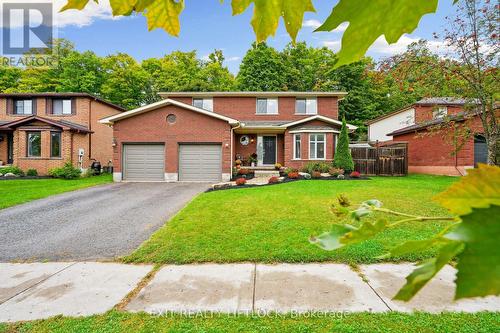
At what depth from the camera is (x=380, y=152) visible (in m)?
19.6

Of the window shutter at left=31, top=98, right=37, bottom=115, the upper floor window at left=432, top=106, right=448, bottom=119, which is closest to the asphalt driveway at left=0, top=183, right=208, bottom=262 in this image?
the upper floor window at left=432, top=106, right=448, bottom=119

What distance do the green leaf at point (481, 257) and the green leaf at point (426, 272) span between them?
57mm

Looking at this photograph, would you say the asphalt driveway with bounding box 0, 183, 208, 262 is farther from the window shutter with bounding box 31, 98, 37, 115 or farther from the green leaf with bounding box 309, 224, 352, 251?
the window shutter with bounding box 31, 98, 37, 115

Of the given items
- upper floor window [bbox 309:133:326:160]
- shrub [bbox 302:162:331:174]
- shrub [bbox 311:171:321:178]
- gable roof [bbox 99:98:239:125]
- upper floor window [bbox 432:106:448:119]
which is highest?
gable roof [bbox 99:98:239:125]

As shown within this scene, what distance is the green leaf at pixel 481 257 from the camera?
28 centimetres

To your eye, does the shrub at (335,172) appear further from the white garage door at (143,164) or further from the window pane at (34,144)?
the window pane at (34,144)

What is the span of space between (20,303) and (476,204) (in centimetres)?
520

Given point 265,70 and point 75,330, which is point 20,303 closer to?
point 75,330

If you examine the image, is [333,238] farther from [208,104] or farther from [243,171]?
[208,104]

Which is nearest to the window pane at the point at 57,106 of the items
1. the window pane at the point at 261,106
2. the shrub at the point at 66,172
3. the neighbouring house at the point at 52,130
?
the neighbouring house at the point at 52,130

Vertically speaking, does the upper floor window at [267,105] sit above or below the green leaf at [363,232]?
above

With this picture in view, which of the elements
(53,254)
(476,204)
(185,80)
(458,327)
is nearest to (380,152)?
(458,327)

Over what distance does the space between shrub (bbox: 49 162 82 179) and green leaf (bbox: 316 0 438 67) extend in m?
22.3

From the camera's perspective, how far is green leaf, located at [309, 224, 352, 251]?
502 millimetres
